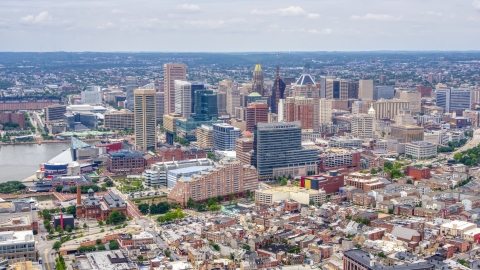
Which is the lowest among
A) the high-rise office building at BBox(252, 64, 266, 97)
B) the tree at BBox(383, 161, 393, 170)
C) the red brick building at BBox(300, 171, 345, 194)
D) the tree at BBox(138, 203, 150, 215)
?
the tree at BBox(138, 203, 150, 215)

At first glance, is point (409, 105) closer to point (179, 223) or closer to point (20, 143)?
point (20, 143)

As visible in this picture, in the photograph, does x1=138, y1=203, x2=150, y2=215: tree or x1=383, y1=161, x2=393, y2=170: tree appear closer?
x1=138, y1=203, x2=150, y2=215: tree

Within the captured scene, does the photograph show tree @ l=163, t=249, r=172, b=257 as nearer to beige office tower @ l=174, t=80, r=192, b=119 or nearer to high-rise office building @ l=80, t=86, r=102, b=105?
beige office tower @ l=174, t=80, r=192, b=119

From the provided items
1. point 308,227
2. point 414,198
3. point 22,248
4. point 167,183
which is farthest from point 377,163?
point 22,248

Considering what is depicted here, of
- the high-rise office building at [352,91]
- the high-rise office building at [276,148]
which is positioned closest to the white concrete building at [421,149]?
the high-rise office building at [276,148]

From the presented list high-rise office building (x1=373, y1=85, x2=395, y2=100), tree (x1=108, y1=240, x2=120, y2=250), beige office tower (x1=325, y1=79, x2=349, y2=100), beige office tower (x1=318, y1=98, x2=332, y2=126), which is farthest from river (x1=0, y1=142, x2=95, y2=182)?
high-rise office building (x1=373, y1=85, x2=395, y2=100)

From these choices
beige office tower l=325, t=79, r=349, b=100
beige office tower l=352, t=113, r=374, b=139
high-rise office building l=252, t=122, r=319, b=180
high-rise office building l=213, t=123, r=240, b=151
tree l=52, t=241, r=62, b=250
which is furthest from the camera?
beige office tower l=325, t=79, r=349, b=100
